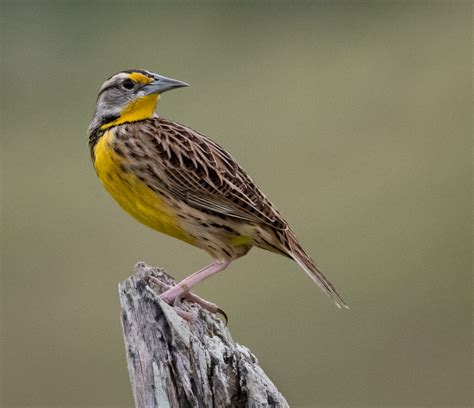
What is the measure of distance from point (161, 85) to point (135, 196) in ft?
1.27

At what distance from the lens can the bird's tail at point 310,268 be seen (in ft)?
12.2

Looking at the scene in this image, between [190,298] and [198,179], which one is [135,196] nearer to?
[198,179]

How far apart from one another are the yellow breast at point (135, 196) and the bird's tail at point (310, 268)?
31 cm

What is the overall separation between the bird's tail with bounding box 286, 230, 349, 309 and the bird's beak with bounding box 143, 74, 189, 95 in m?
0.58

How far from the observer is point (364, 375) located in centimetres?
611

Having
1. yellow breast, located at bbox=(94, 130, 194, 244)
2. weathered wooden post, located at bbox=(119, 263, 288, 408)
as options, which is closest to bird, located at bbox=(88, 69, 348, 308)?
yellow breast, located at bbox=(94, 130, 194, 244)

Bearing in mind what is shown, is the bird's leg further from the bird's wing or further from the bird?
the bird's wing

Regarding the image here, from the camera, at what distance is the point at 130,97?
3994 millimetres

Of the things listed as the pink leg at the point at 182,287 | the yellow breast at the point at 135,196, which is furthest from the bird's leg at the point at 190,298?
the yellow breast at the point at 135,196

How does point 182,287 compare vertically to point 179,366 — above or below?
above

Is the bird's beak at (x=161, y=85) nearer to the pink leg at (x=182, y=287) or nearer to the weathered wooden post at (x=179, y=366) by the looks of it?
the pink leg at (x=182, y=287)

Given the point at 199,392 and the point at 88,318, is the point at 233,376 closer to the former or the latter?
the point at 199,392

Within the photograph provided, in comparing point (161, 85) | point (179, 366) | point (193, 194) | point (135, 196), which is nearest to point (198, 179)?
point (193, 194)

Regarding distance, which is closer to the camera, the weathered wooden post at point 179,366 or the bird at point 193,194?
the weathered wooden post at point 179,366
